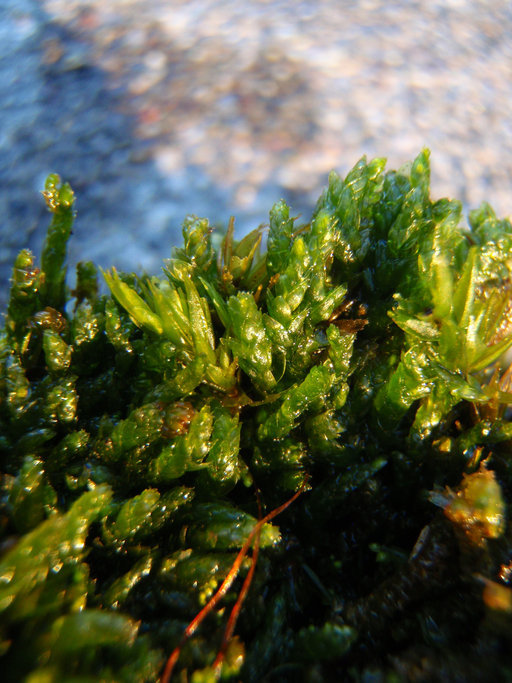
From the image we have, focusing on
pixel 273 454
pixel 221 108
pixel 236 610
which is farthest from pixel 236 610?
pixel 221 108

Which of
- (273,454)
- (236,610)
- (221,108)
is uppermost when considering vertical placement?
(221,108)

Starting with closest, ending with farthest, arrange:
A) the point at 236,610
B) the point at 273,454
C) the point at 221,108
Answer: the point at 236,610
the point at 273,454
the point at 221,108

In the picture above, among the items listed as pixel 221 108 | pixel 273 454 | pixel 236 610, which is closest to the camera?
pixel 236 610

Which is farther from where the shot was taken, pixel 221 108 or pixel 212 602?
pixel 221 108

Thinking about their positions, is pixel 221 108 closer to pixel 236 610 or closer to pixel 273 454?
pixel 273 454

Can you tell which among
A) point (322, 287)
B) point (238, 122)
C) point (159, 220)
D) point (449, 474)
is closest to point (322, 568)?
point (449, 474)

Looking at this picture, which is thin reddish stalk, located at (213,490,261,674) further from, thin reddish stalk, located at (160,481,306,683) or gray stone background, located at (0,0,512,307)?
gray stone background, located at (0,0,512,307)

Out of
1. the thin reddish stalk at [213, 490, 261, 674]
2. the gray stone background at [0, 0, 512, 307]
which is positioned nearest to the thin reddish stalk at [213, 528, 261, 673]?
the thin reddish stalk at [213, 490, 261, 674]
